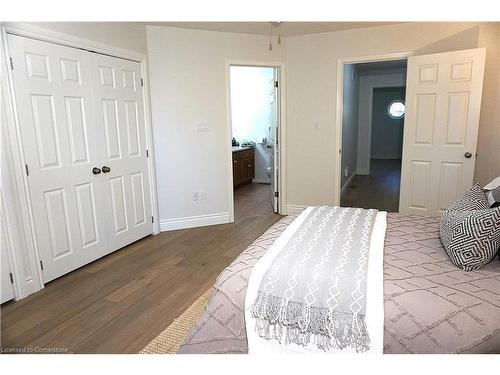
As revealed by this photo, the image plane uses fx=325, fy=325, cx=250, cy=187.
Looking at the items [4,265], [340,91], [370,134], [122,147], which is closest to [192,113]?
[122,147]

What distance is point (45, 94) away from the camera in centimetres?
255

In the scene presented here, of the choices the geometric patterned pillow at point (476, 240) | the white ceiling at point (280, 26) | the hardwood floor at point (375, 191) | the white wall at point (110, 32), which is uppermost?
the white ceiling at point (280, 26)

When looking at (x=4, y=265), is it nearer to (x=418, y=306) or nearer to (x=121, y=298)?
(x=121, y=298)

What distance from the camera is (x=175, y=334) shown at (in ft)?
6.53

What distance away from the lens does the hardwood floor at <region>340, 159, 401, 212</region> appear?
5.09 meters

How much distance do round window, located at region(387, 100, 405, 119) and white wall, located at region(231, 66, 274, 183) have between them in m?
5.68

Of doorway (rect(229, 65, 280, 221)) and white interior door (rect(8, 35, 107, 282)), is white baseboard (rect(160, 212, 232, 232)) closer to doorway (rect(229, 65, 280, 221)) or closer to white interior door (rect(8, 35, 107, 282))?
white interior door (rect(8, 35, 107, 282))

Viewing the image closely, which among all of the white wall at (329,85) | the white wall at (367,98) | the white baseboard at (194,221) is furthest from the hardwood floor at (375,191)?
the white baseboard at (194,221)

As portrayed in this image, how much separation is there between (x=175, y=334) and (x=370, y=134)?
7098 millimetres

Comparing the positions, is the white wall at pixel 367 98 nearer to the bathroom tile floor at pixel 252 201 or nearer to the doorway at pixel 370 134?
the doorway at pixel 370 134

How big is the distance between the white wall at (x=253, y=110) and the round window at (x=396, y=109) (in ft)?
18.6

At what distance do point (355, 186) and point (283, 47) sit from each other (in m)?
3.38

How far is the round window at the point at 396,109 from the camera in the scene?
1038cm
